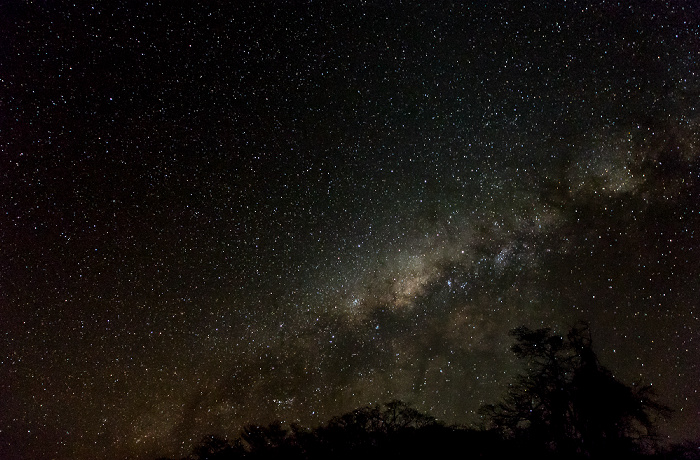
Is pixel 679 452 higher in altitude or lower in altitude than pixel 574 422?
lower

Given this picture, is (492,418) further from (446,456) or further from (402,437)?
(402,437)

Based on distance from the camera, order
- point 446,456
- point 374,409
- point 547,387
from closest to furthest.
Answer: point 547,387 → point 446,456 → point 374,409

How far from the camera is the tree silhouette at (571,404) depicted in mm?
12383

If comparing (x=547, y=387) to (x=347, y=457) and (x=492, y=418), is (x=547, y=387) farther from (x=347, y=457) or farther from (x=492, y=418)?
(x=347, y=457)

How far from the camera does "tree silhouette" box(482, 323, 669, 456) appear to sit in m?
12.4

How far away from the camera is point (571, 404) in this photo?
13023 mm

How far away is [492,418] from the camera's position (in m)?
14.2

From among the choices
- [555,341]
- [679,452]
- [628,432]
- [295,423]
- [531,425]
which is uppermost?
[295,423]

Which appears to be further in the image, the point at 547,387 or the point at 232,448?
the point at 232,448

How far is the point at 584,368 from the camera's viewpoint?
1291 cm

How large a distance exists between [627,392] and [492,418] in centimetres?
425

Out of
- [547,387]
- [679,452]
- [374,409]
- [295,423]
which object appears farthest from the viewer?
[295,423]

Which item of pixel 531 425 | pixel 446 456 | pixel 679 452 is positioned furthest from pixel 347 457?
pixel 679 452

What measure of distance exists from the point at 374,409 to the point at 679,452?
1435cm
